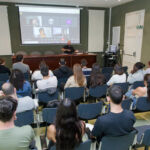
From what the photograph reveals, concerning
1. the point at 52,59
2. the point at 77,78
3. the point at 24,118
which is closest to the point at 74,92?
the point at 77,78

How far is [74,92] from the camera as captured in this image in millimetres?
3006

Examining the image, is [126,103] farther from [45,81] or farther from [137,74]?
[45,81]

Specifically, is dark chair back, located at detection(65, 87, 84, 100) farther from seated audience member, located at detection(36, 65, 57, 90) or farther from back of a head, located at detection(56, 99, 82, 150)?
back of a head, located at detection(56, 99, 82, 150)

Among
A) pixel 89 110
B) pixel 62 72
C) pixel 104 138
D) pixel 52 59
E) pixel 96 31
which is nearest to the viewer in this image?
pixel 104 138

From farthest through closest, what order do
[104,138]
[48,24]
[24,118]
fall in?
1. [48,24]
2. [24,118]
3. [104,138]

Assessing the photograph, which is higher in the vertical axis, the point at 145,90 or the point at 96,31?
the point at 96,31

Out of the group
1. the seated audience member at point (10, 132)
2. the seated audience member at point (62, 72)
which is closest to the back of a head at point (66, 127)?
the seated audience member at point (10, 132)

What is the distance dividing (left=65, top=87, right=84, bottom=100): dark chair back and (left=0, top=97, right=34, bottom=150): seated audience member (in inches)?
65.4

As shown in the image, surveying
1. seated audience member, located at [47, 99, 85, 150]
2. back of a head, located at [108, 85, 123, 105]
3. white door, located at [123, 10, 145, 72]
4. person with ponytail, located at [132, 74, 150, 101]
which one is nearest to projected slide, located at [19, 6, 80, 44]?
white door, located at [123, 10, 145, 72]

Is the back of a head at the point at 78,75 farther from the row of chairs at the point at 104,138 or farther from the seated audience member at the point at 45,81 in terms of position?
the row of chairs at the point at 104,138

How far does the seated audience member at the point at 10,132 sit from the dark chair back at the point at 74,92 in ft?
5.45

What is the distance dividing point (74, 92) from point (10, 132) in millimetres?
1854

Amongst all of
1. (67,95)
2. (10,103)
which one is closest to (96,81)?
(67,95)

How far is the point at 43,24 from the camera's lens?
7.20m
